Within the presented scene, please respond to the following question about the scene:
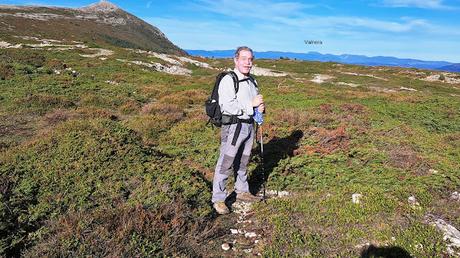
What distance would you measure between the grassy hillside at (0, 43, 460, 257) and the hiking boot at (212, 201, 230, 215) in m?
0.12

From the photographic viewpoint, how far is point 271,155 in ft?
38.0

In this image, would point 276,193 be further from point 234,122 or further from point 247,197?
point 234,122

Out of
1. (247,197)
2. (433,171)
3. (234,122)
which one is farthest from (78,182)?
(433,171)

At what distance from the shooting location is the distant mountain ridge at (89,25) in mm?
87006

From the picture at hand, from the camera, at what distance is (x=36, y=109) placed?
56.2ft

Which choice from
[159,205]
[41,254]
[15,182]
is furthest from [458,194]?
[15,182]

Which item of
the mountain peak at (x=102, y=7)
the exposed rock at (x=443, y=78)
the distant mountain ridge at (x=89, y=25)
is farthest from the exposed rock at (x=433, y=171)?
the mountain peak at (x=102, y=7)

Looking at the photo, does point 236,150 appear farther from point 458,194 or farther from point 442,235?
point 458,194

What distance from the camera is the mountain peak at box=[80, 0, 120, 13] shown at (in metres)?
165

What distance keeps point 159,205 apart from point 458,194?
6.88 meters

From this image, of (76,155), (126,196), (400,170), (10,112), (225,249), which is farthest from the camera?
(10,112)

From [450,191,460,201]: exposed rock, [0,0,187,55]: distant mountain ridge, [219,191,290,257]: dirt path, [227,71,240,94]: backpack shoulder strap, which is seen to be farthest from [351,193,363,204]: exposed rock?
[0,0,187,55]: distant mountain ridge

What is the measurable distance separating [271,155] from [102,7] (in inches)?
7215

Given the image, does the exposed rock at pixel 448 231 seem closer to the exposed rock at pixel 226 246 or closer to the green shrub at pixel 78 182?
the exposed rock at pixel 226 246
